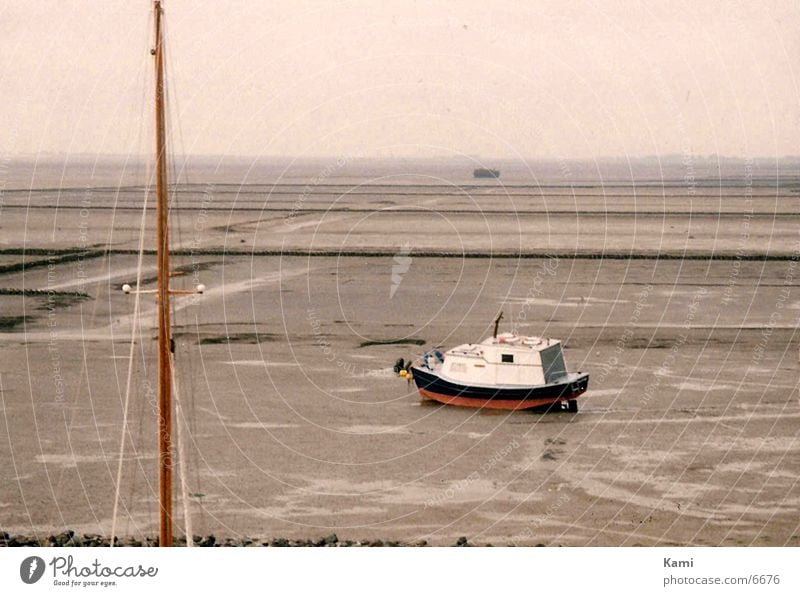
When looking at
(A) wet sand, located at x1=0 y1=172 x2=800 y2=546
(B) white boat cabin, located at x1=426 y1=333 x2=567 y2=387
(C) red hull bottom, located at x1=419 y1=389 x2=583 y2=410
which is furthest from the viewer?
(B) white boat cabin, located at x1=426 y1=333 x2=567 y2=387

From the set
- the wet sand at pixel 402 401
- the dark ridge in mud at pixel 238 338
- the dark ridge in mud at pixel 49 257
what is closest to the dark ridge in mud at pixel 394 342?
the wet sand at pixel 402 401

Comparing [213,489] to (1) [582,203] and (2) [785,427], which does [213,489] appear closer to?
(2) [785,427]

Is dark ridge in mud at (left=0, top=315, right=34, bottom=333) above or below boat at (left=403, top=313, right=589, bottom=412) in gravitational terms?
above

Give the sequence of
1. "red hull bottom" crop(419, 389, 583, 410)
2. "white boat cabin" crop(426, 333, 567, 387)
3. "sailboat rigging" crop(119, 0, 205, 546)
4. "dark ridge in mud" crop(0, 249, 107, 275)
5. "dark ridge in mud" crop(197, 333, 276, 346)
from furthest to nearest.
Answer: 1. "dark ridge in mud" crop(0, 249, 107, 275)
2. "dark ridge in mud" crop(197, 333, 276, 346)
3. "white boat cabin" crop(426, 333, 567, 387)
4. "red hull bottom" crop(419, 389, 583, 410)
5. "sailboat rigging" crop(119, 0, 205, 546)

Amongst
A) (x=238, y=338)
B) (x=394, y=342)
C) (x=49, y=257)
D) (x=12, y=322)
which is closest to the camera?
(x=394, y=342)

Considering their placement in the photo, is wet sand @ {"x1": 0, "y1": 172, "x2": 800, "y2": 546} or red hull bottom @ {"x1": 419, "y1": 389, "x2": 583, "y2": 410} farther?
red hull bottom @ {"x1": 419, "y1": 389, "x2": 583, "y2": 410}

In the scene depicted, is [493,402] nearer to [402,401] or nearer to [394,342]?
[402,401]

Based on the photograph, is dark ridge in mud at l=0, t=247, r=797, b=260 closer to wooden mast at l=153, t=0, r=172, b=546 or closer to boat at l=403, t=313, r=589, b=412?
boat at l=403, t=313, r=589, b=412

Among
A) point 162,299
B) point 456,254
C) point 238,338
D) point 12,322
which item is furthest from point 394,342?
point 162,299

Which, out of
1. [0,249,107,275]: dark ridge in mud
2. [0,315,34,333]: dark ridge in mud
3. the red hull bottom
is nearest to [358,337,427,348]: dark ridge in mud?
the red hull bottom
